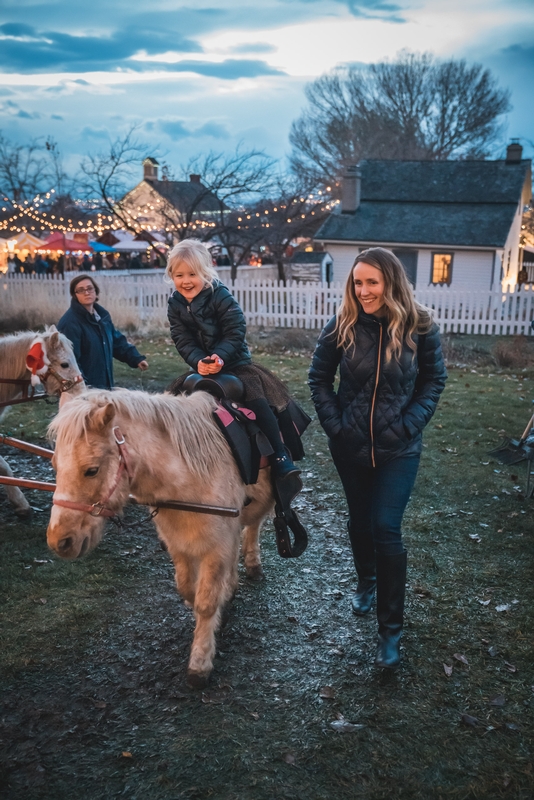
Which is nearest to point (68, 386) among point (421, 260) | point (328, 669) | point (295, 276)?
point (328, 669)

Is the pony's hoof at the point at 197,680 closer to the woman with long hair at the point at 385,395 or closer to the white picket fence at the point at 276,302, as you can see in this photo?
the woman with long hair at the point at 385,395

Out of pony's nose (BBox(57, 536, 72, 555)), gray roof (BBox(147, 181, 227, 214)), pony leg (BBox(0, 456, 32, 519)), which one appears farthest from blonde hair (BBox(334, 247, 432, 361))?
gray roof (BBox(147, 181, 227, 214))

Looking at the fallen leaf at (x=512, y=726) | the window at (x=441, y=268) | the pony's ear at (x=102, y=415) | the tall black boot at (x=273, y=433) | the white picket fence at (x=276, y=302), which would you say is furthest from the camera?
the window at (x=441, y=268)

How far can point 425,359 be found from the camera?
3.45 m

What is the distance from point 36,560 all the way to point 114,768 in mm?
2370

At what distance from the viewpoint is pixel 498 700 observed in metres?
3.24

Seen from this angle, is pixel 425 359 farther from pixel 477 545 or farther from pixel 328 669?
pixel 477 545

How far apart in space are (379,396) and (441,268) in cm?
2416

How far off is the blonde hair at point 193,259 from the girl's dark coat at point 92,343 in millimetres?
2196

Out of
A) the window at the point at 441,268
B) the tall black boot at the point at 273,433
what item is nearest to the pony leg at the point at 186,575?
the tall black boot at the point at 273,433

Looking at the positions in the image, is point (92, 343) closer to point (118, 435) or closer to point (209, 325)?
point (209, 325)

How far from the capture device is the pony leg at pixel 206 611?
3326 millimetres

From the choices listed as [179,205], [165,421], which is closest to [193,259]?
[165,421]

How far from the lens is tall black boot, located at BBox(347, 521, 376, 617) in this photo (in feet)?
13.0
